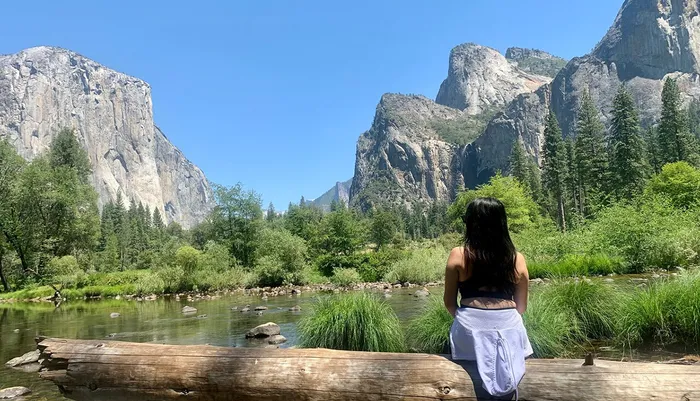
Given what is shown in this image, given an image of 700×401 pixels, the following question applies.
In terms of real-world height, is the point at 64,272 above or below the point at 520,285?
above

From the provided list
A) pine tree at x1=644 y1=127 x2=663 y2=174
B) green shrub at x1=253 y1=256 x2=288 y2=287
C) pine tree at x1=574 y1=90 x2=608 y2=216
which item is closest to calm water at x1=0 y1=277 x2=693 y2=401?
green shrub at x1=253 y1=256 x2=288 y2=287

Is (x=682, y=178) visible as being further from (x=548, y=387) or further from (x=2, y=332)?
(x=2, y=332)

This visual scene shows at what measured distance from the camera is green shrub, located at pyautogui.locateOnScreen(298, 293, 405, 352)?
25.4ft

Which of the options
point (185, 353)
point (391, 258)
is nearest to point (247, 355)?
point (185, 353)

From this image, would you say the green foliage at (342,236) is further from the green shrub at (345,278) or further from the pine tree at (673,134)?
the pine tree at (673,134)

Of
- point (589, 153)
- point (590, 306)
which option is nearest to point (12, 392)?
point (590, 306)

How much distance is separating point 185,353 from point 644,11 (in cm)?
19749

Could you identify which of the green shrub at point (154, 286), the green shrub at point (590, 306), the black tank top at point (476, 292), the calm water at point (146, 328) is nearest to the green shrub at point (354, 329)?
the calm water at point (146, 328)

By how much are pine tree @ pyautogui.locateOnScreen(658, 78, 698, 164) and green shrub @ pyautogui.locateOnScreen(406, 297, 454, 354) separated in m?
52.3

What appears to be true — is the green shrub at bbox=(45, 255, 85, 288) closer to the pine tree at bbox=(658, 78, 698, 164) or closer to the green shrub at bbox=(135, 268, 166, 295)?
the green shrub at bbox=(135, 268, 166, 295)

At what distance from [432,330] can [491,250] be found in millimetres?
4668

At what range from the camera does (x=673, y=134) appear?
49406 millimetres

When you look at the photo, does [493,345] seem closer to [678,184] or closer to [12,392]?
[12,392]

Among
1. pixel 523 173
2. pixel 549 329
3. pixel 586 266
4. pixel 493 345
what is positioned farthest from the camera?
pixel 523 173
